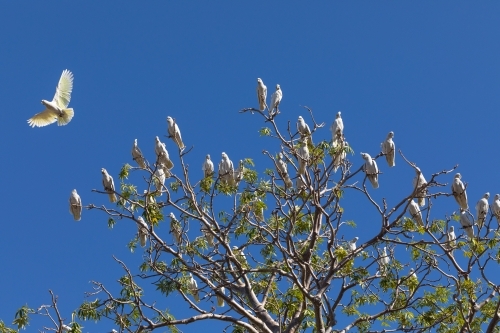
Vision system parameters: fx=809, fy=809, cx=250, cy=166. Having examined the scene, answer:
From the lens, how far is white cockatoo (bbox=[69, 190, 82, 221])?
38.9ft

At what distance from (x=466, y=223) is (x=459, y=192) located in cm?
43

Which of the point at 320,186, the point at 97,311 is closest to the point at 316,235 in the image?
the point at 320,186

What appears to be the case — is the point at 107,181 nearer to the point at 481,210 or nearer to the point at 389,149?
the point at 389,149

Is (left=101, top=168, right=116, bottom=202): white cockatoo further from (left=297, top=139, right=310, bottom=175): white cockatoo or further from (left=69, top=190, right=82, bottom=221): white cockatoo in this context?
(left=297, top=139, right=310, bottom=175): white cockatoo

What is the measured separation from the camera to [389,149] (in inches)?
456

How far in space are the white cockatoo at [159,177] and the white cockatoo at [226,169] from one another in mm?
802

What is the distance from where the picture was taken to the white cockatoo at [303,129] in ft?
36.2

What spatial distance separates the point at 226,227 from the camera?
10555 mm

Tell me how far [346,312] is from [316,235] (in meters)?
1.48

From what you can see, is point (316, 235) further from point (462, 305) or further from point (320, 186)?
point (462, 305)

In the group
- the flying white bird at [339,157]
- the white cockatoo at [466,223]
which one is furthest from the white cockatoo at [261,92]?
the white cockatoo at [466,223]

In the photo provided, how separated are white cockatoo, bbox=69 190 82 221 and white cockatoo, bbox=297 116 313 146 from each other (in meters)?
3.40

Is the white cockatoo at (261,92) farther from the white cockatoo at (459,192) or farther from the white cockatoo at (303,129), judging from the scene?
the white cockatoo at (459,192)

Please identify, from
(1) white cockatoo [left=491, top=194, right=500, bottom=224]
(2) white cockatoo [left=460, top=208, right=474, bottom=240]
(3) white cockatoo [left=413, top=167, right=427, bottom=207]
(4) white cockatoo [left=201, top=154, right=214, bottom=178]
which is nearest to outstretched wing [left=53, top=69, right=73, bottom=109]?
(4) white cockatoo [left=201, top=154, right=214, bottom=178]
